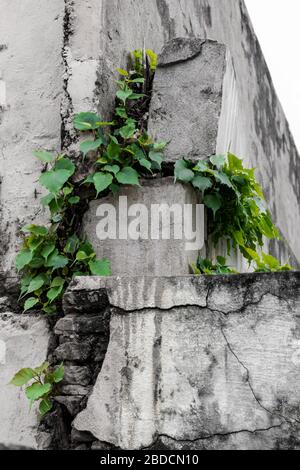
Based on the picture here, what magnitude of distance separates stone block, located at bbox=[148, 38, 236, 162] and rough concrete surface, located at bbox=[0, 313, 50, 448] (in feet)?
2.65

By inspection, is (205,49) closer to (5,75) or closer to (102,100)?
(102,100)

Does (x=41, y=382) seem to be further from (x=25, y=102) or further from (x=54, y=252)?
(x=25, y=102)

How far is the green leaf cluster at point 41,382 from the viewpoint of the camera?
7.68ft

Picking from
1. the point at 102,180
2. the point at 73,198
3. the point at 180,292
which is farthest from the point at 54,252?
the point at 180,292

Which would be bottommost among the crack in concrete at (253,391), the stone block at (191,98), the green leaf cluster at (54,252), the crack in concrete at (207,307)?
the crack in concrete at (253,391)

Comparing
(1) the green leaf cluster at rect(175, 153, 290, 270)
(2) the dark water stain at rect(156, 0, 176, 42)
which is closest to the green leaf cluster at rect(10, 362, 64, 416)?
(1) the green leaf cluster at rect(175, 153, 290, 270)

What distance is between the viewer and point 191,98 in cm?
272

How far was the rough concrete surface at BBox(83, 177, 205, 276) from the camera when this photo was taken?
252 centimetres

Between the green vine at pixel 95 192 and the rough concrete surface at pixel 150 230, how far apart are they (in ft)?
0.14

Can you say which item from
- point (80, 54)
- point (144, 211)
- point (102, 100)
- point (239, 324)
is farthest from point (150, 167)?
point (239, 324)

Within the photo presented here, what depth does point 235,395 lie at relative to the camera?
212 cm

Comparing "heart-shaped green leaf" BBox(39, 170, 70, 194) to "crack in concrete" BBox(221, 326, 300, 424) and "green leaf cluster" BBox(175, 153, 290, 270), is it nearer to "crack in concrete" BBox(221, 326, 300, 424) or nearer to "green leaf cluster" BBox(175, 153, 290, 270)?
"green leaf cluster" BBox(175, 153, 290, 270)

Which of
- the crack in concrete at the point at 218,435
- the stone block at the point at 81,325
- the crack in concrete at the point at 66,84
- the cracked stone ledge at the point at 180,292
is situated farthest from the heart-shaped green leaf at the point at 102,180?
the crack in concrete at the point at 218,435

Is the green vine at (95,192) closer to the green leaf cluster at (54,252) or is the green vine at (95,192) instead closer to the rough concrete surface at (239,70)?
the green leaf cluster at (54,252)
